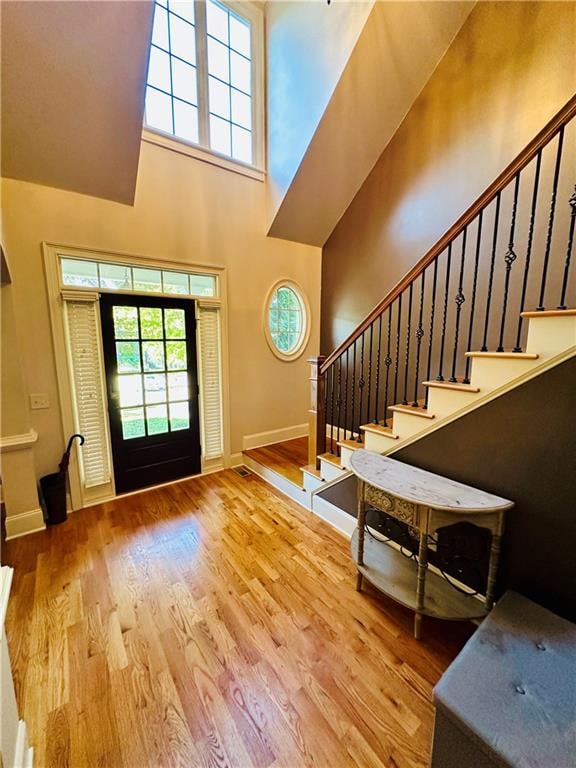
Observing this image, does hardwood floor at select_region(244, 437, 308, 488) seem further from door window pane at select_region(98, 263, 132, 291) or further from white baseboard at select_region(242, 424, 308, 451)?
door window pane at select_region(98, 263, 132, 291)

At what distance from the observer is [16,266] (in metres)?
2.39

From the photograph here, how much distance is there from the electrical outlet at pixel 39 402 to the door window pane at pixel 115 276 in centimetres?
108

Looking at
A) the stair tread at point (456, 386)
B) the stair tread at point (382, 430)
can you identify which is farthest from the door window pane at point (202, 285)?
the stair tread at point (456, 386)

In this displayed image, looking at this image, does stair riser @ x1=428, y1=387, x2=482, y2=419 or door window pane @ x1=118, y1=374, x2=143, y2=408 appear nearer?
stair riser @ x1=428, y1=387, x2=482, y2=419

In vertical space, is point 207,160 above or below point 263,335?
above

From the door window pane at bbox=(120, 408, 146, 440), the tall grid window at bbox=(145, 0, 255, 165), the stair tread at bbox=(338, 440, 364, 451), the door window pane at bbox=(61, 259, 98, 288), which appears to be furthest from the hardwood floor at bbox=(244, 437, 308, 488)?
the tall grid window at bbox=(145, 0, 255, 165)

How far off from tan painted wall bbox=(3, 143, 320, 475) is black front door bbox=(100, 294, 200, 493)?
0.45m

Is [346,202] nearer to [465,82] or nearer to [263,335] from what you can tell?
[465,82]

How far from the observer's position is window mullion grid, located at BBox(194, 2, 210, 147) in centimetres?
305

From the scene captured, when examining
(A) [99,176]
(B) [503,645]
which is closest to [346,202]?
(A) [99,176]

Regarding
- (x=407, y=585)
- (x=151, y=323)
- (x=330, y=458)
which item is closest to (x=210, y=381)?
(x=151, y=323)

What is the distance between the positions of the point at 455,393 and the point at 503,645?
Result: 44.8 inches

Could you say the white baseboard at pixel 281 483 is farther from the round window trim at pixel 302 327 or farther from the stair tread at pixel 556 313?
the stair tread at pixel 556 313

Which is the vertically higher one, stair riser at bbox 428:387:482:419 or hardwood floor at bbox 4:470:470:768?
stair riser at bbox 428:387:482:419
